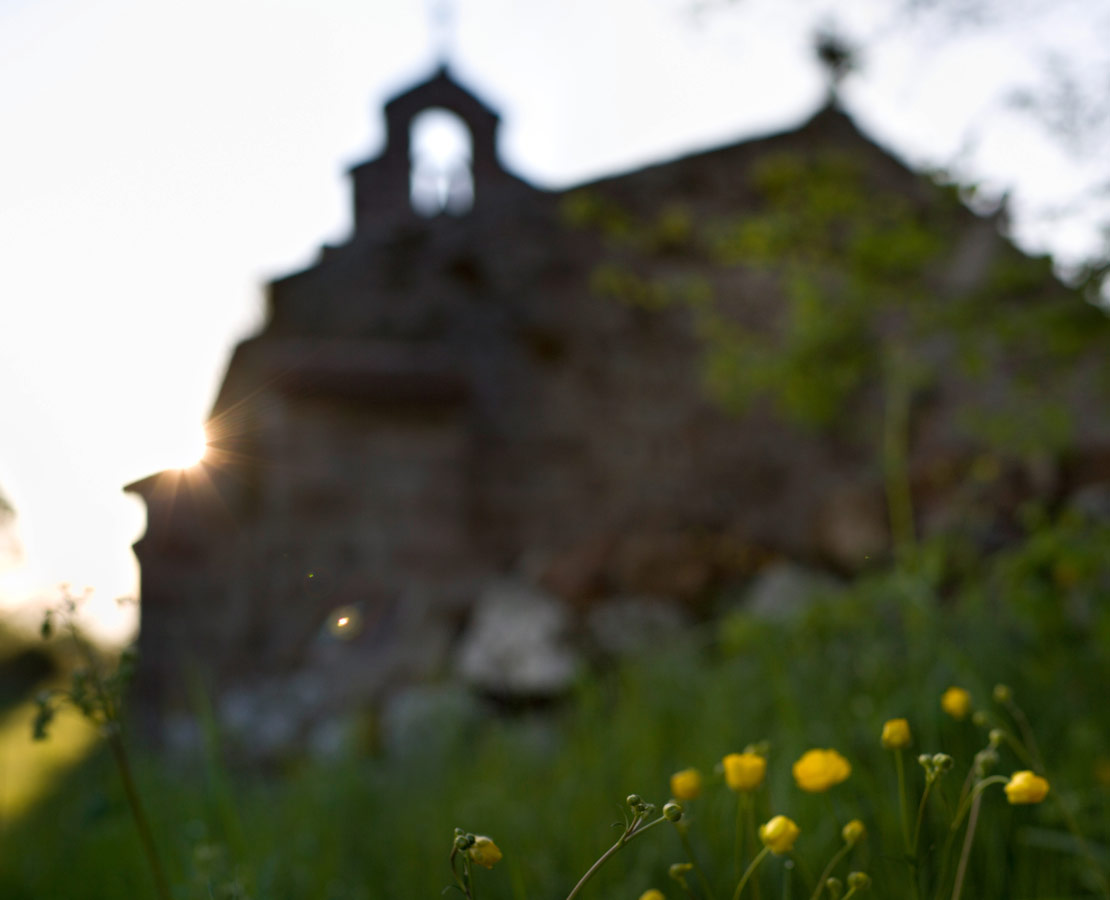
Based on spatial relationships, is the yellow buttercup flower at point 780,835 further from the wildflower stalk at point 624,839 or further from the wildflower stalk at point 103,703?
the wildflower stalk at point 103,703

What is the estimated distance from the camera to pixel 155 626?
5.06 meters

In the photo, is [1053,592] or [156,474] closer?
[156,474]

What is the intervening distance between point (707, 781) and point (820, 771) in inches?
42.0

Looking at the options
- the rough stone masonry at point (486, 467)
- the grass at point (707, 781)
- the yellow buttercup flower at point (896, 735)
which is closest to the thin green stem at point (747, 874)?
the yellow buttercup flower at point (896, 735)

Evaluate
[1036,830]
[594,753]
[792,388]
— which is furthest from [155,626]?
[1036,830]

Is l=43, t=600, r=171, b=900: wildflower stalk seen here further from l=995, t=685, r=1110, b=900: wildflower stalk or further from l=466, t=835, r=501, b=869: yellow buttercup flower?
l=995, t=685, r=1110, b=900: wildflower stalk

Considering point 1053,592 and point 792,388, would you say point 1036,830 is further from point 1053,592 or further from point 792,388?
point 792,388

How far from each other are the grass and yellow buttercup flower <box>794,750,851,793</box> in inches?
13.4

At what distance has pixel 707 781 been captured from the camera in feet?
5.92

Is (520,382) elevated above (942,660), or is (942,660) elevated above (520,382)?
(520,382)

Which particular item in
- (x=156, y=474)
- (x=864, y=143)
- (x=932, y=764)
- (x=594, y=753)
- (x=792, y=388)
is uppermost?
(x=864, y=143)

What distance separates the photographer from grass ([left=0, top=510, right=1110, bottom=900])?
4.80 ft

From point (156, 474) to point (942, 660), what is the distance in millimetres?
1986

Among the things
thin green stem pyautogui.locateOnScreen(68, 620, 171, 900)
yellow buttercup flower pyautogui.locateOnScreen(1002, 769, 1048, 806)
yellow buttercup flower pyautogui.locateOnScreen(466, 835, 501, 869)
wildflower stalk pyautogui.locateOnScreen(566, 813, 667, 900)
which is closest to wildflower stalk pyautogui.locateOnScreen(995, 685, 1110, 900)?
yellow buttercup flower pyautogui.locateOnScreen(1002, 769, 1048, 806)
